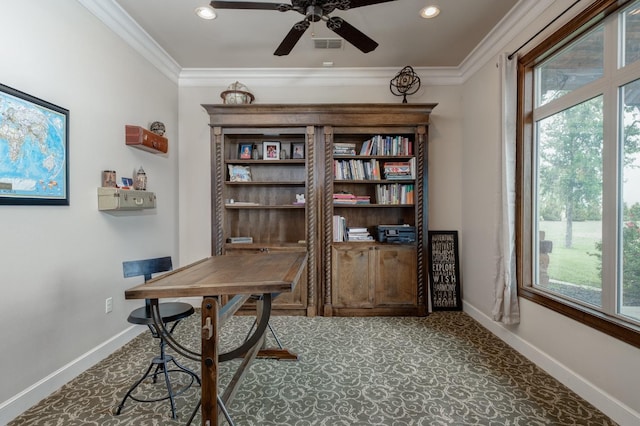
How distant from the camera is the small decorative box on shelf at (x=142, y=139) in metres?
2.76

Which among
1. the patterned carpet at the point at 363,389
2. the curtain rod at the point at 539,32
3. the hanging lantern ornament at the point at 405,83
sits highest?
the hanging lantern ornament at the point at 405,83

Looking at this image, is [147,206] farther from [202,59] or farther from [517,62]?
[517,62]

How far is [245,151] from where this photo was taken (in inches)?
144

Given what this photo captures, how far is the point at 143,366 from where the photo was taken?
2.38 m

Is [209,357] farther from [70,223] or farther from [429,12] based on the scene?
[429,12]

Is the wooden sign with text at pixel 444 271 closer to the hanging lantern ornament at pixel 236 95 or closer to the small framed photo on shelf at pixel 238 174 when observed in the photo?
the small framed photo on shelf at pixel 238 174

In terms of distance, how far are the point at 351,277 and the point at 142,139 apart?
2.54 m

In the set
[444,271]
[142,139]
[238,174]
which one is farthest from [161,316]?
[444,271]

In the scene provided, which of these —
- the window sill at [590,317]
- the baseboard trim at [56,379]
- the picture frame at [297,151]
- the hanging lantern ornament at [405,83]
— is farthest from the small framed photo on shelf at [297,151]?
the window sill at [590,317]

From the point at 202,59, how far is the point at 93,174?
188 centimetres

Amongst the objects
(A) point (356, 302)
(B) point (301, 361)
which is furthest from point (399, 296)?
(B) point (301, 361)

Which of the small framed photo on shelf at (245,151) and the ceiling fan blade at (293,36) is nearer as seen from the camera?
the ceiling fan blade at (293,36)

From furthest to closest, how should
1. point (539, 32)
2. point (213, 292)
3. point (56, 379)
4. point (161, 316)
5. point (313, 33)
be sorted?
point (313, 33) < point (539, 32) < point (56, 379) < point (161, 316) < point (213, 292)

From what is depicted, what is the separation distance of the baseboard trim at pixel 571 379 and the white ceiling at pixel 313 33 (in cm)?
283
